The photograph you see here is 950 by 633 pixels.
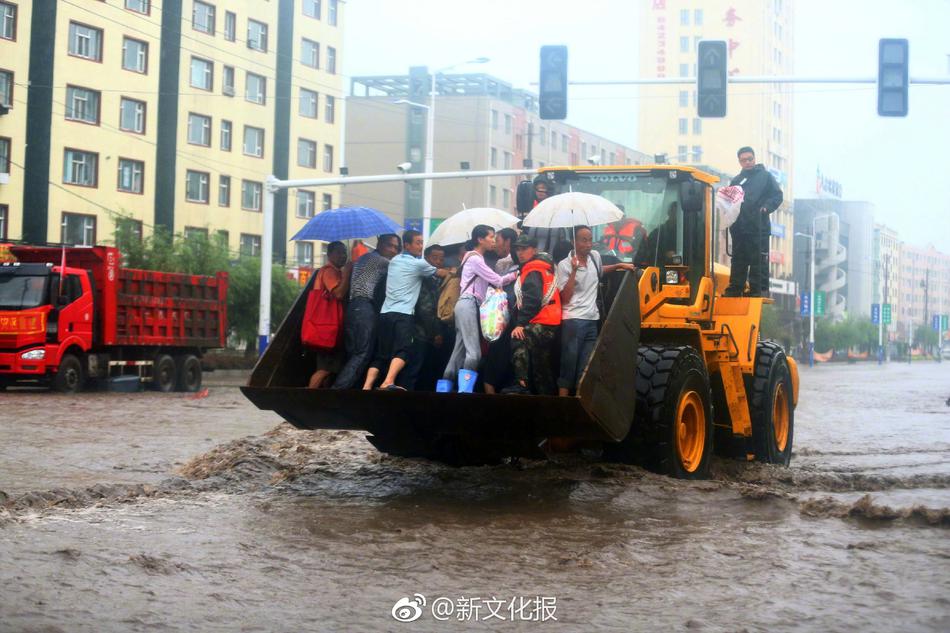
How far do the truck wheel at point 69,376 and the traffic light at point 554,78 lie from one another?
12.4 m

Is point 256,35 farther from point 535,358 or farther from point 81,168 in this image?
point 535,358

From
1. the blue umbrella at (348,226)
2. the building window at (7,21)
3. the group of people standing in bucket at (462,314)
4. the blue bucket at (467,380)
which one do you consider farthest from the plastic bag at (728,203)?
the building window at (7,21)

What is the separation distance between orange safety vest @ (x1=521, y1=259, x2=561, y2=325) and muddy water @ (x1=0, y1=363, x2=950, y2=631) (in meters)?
1.47

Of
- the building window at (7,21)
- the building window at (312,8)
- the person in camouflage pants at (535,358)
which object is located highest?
the building window at (312,8)

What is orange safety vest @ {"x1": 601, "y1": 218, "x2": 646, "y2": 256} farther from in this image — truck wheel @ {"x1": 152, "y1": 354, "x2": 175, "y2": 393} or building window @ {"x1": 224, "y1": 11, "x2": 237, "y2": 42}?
building window @ {"x1": 224, "y1": 11, "x2": 237, "y2": 42}

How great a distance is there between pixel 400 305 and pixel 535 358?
4.53 ft

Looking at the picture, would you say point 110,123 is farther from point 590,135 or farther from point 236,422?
point 590,135

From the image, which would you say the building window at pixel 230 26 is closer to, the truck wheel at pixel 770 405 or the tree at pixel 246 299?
the tree at pixel 246 299

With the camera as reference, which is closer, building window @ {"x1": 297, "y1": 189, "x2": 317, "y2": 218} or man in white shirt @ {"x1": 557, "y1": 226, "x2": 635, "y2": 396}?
man in white shirt @ {"x1": 557, "y1": 226, "x2": 635, "y2": 396}

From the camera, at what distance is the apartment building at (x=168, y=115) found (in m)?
51.2

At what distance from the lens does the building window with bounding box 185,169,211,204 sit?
6081cm

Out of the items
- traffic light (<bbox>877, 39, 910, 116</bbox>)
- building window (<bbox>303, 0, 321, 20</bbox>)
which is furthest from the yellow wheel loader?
building window (<bbox>303, 0, 321, 20</bbox>)

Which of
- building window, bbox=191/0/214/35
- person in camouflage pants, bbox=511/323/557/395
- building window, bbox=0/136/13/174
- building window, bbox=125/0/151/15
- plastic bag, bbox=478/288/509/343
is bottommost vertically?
person in camouflage pants, bbox=511/323/557/395

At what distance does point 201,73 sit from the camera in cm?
6147
